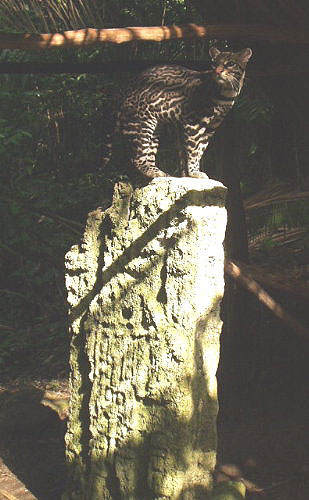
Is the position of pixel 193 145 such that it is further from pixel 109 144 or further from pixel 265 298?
pixel 265 298

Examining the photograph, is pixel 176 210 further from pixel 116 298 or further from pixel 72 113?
pixel 72 113

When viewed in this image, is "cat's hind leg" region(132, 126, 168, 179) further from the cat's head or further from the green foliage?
the green foliage

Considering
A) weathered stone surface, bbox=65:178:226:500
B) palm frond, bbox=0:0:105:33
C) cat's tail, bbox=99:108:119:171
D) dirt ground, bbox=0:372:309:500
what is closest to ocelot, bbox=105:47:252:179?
weathered stone surface, bbox=65:178:226:500

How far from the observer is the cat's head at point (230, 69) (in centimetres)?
386

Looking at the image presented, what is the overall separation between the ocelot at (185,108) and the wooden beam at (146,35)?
205mm

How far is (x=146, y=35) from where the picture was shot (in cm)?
398

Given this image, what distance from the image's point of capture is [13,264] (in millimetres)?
8344

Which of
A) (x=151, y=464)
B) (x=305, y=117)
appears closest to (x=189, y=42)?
(x=305, y=117)

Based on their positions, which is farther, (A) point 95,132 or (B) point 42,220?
(B) point 42,220

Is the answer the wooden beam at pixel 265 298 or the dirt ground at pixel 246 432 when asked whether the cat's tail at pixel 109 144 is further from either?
the dirt ground at pixel 246 432

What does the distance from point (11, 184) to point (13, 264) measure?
1327 mm

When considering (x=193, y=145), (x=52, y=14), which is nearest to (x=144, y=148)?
(x=193, y=145)

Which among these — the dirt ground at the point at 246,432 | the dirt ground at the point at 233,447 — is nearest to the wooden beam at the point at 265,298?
the dirt ground at the point at 246,432

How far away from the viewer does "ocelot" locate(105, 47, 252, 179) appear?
3883mm
